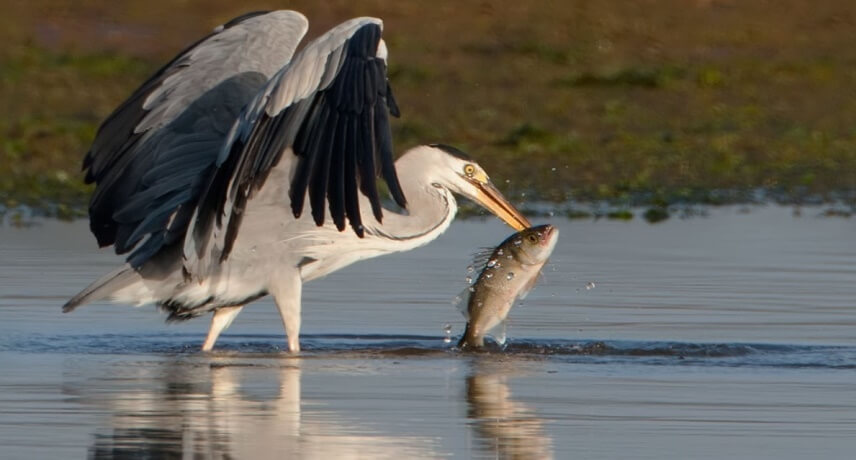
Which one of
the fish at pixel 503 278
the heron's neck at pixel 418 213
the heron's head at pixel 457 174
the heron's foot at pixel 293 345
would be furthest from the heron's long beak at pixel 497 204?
the heron's foot at pixel 293 345

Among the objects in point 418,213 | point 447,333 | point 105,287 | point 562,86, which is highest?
point 562,86

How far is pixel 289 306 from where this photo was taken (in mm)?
7762

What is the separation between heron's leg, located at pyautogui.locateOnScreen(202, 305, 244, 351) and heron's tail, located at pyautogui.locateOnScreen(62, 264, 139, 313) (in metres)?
0.35

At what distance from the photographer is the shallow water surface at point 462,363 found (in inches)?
224

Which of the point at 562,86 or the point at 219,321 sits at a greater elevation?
the point at 562,86

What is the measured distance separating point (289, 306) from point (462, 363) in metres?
0.72

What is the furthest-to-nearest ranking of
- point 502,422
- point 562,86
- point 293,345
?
point 562,86, point 293,345, point 502,422

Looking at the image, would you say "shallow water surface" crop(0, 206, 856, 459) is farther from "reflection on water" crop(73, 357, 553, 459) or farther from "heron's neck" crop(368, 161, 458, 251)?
"heron's neck" crop(368, 161, 458, 251)

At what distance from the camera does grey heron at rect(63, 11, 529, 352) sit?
6.93 meters

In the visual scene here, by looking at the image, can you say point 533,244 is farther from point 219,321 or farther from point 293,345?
point 219,321

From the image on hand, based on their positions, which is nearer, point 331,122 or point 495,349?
point 331,122

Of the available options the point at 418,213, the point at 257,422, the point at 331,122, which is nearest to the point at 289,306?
the point at 418,213

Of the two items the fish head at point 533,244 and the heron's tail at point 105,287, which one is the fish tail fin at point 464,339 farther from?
the heron's tail at point 105,287

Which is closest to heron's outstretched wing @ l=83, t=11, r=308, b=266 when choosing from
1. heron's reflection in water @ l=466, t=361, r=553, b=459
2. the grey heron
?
the grey heron
